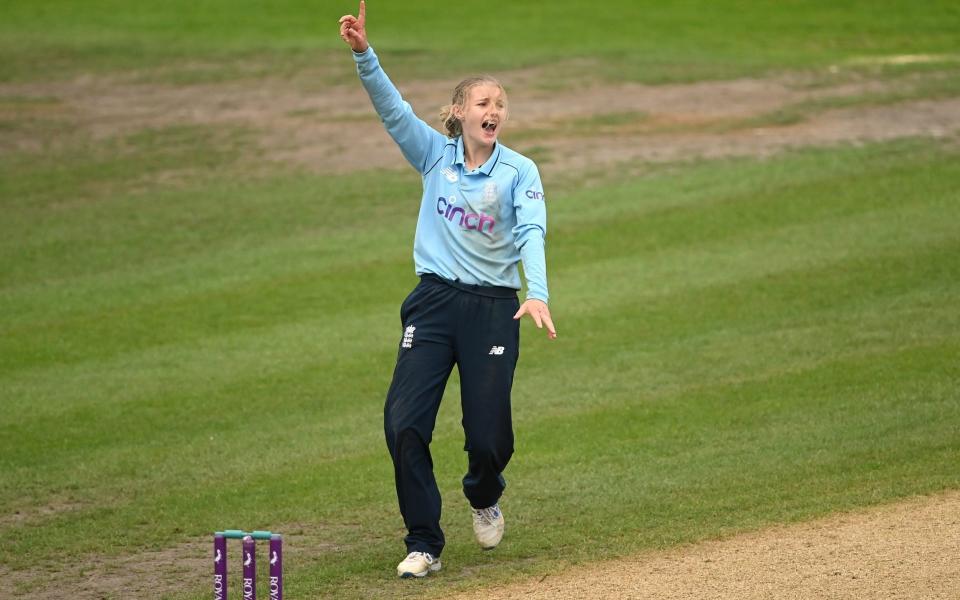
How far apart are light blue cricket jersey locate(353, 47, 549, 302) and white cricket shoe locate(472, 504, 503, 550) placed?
1212 millimetres

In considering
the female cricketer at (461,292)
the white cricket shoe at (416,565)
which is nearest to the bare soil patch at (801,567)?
the white cricket shoe at (416,565)

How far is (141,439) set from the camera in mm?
10000

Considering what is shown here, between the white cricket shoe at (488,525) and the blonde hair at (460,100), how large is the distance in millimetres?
1968

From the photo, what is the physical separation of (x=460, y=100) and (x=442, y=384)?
144 centimetres

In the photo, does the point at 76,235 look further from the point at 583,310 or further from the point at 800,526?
the point at 800,526

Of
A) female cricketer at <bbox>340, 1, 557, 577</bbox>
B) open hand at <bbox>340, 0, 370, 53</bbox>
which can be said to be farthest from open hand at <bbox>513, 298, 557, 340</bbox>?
open hand at <bbox>340, 0, 370, 53</bbox>

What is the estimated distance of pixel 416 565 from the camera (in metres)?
7.25

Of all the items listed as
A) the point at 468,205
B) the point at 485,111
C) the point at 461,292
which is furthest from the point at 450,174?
the point at 461,292

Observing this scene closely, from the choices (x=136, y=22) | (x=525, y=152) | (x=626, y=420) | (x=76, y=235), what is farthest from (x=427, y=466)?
(x=136, y=22)

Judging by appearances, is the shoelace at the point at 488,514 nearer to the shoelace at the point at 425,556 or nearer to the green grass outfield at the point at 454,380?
the green grass outfield at the point at 454,380

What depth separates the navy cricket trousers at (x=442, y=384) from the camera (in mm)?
7230

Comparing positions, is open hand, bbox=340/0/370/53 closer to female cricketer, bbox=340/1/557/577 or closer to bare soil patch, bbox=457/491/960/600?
female cricketer, bbox=340/1/557/577

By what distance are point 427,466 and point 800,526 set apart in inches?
82.2

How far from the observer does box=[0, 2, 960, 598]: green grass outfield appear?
27.6 feet
